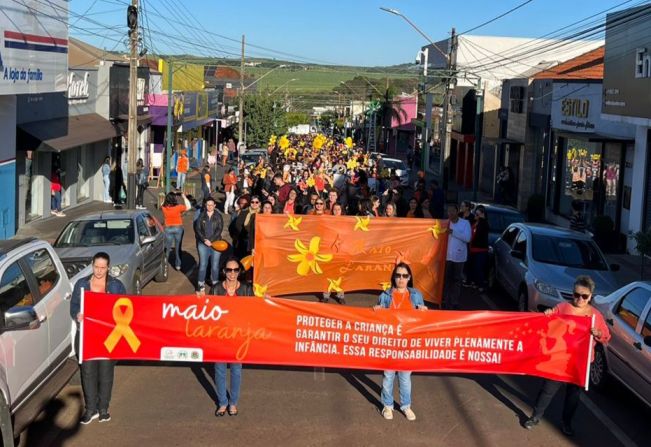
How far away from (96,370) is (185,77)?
4407cm

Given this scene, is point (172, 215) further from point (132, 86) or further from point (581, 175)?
point (581, 175)

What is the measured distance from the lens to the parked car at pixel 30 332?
21.0 feet

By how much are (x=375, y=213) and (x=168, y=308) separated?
819 cm

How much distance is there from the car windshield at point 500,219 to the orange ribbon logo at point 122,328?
12032mm

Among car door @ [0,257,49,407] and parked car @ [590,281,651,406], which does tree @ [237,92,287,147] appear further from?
car door @ [0,257,49,407]

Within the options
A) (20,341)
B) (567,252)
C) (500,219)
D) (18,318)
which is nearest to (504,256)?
(567,252)

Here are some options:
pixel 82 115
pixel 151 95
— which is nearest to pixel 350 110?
pixel 151 95

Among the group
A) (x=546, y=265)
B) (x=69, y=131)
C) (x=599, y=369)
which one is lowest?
(x=599, y=369)

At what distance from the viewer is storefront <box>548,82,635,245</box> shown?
23500 mm

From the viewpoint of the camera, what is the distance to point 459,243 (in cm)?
1296

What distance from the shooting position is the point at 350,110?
110188 millimetres

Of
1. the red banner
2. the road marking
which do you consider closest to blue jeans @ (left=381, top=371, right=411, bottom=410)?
the red banner

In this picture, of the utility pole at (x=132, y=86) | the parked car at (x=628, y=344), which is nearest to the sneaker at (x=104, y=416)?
the parked car at (x=628, y=344)

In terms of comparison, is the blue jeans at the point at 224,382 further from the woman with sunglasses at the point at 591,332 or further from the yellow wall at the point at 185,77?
the yellow wall at the point at 185,77
